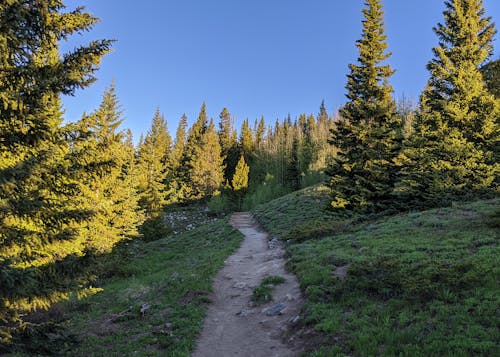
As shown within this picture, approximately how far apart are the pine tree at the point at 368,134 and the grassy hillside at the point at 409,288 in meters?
6.78

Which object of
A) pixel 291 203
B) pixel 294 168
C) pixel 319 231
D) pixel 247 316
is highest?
pixel 294 168

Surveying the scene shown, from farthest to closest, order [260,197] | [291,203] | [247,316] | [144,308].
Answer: [260,197], [291,203], [144,308], [247,316]

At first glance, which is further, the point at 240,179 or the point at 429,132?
the point at 240,179

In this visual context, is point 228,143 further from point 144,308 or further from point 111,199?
point 144,308

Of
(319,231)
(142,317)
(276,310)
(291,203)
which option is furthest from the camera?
(291,203)

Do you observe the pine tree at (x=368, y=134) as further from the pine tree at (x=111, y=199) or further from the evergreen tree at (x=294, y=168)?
the evergreen tree at (x=294, y=168)

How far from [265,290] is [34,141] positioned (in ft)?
29.7

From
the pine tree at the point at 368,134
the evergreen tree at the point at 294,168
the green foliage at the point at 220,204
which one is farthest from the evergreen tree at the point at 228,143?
the pine tree at the point at 368,134

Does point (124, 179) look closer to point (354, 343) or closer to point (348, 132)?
point (348, 132)

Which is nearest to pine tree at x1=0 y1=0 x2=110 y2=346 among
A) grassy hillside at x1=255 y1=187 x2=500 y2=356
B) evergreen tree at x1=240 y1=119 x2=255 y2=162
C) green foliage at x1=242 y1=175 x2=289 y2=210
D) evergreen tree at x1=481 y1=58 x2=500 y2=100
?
grassy hillside at x1=255 y1=187 x2=500 y2=356

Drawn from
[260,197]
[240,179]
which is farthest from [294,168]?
[240,179]

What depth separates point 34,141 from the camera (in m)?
6.15

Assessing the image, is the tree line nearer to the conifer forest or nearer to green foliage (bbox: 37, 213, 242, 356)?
the conifer forest

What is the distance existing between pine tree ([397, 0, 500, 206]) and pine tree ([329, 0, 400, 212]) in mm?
1549
